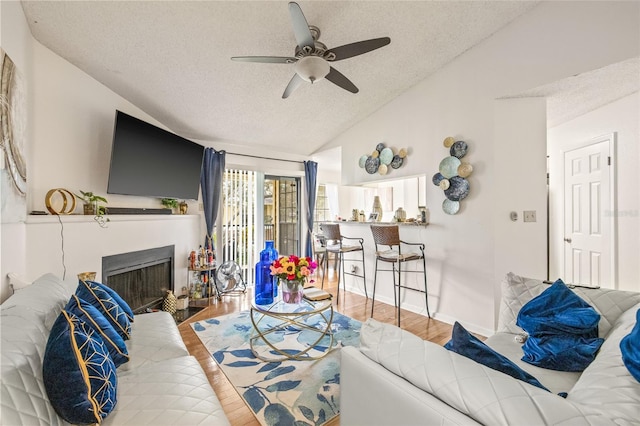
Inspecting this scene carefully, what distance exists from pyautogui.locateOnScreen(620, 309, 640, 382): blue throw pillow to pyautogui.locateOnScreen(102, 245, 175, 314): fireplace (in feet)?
11.3

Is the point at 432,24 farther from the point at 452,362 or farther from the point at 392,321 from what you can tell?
the point at 392,321

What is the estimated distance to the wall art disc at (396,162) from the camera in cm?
365

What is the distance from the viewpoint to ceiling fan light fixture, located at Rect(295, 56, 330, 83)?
2104 millimetres

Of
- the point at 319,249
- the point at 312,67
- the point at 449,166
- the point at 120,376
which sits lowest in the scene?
the point at 120,376

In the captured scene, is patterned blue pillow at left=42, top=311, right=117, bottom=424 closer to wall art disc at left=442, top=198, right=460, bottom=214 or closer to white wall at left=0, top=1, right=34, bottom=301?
white wall at left=0, top=1, right=34, bottom=301

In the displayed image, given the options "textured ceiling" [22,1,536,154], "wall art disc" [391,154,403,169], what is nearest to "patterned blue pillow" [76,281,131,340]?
"textured ceiling" [22,1,536,154]

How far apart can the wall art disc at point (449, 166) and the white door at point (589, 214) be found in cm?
150

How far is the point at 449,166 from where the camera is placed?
308 cm

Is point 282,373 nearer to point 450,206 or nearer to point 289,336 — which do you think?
point 289,336

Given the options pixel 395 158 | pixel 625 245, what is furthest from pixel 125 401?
pixel 625 245

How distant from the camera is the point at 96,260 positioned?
2.42 meters

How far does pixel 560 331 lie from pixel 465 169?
1.86 m

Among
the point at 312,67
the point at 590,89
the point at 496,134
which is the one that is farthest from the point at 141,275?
the point at 590,89

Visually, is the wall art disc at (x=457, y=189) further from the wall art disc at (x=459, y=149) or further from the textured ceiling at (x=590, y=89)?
the textured ceiling at (x=590, y=89)
